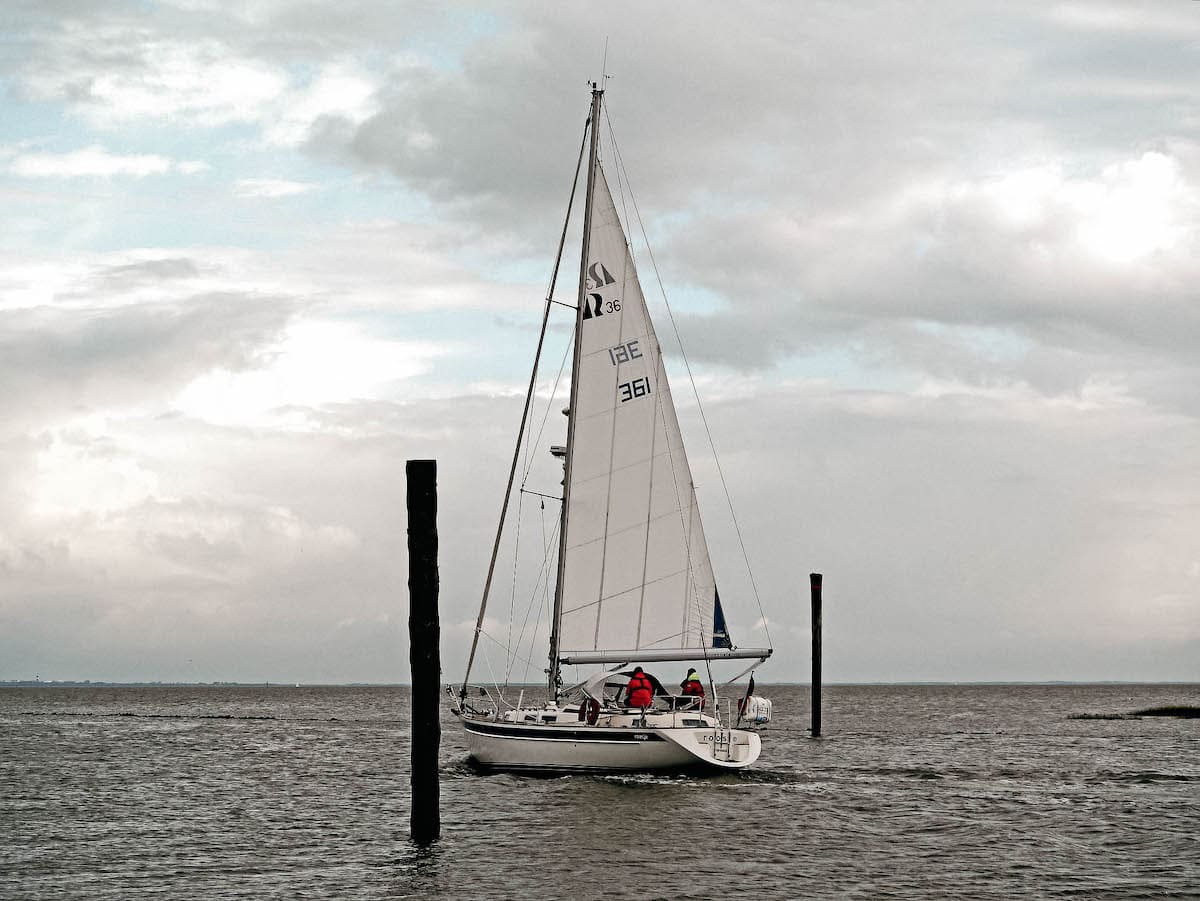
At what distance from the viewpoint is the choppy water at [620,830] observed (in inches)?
877

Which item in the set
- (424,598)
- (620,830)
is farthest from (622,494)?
(424,598)

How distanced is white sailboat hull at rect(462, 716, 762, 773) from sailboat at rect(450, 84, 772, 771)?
0.20 feet

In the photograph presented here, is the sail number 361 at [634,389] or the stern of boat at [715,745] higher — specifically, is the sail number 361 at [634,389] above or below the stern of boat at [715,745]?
above

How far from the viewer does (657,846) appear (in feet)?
83.7

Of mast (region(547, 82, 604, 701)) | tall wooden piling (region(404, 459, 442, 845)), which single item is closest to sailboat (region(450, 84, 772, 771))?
mast (region(547, 82, 604, 701))

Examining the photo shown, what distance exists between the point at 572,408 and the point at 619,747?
8186mm

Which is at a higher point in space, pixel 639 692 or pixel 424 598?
pixel 424 598

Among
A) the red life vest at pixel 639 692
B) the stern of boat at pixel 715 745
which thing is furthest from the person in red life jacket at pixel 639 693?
the stern of boat at pixel 715 745

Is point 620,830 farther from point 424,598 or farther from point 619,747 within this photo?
point 424,598

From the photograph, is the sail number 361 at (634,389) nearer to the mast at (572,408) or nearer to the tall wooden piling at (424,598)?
the mast at (572,408)

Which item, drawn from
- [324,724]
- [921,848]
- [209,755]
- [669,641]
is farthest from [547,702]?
[324,724]

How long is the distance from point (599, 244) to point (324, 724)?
58.1 metres

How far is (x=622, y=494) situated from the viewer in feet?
112

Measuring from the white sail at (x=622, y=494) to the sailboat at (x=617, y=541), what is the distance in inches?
1.0
